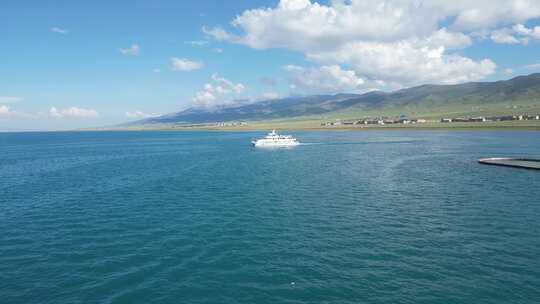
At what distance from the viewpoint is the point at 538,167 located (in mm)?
84750

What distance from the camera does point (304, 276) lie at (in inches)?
1257

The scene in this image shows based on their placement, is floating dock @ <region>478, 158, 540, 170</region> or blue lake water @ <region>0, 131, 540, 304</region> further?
→ floating dock @ <region>478, 158, 540, 170</region>

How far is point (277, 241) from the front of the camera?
1606 inches

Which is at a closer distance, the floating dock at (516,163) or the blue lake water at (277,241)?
the blue lake water at (277,241)

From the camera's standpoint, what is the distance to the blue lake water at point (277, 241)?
97.6 feet

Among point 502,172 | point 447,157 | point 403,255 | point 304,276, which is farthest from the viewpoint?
point 447,157

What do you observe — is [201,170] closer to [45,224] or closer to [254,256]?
[45,224]

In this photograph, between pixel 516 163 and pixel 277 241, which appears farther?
pixel 516 163

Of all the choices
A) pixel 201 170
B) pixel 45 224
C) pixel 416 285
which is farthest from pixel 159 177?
pixel 416 285

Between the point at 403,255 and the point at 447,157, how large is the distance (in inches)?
3623

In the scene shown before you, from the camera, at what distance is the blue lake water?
29.8 metres

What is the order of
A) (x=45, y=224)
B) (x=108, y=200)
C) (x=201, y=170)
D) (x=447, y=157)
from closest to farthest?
(x=45, y=224) < (x=108, y=200) < (x=201, y=170) < (x=447, y=157)

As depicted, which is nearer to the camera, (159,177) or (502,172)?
(502,172)

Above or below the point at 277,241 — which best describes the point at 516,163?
above
